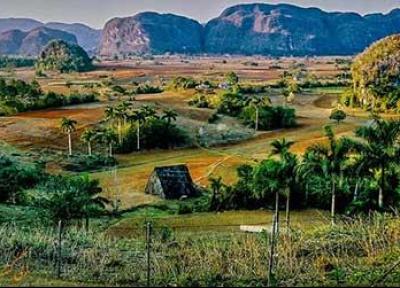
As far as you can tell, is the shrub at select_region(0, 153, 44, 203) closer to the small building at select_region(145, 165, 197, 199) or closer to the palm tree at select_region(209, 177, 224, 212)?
→ the small building at select_region(145, 165, 197, 199)

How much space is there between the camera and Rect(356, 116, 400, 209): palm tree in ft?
140

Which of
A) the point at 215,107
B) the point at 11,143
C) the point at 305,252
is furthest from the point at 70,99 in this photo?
the point at 305,252

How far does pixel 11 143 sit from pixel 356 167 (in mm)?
42074

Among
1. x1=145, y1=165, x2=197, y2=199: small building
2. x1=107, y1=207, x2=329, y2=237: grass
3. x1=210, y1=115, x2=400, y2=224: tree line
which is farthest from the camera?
x1=145, y1=165, x2=197, y2=199: small building

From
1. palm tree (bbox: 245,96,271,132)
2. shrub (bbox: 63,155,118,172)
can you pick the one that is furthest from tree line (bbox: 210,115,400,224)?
palm tree (bbox: 245,96,271,132)

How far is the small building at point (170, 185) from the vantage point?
52250mm

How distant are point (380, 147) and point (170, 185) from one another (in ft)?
56.1

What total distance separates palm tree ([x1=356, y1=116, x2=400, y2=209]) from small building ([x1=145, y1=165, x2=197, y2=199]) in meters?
15.3

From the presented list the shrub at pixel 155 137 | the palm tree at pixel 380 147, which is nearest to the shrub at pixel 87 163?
the shrub at pixel 155 137

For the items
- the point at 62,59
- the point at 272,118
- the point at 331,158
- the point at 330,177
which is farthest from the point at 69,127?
the point at 62,59

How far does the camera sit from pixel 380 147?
4266 cm

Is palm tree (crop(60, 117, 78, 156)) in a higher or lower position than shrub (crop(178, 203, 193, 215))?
higher

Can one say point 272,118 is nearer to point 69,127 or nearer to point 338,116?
point 338,116

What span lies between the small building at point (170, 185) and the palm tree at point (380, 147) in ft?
50.2
